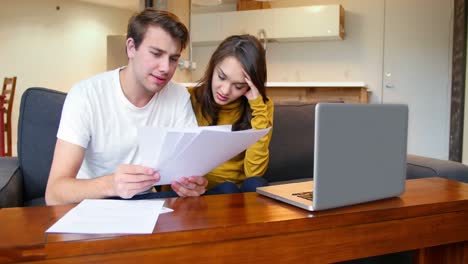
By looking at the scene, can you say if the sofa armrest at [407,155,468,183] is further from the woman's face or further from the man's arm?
the man's arm

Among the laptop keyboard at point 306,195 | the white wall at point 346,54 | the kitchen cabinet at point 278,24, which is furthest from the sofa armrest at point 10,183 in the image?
the white wall at point 346,54

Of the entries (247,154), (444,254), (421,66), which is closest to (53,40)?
(421,66)

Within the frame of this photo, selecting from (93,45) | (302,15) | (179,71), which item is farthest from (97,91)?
(93,45)

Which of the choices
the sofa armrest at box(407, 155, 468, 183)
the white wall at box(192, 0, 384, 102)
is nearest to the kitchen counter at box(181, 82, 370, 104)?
the white wall at box(192, 0, 384, 102)

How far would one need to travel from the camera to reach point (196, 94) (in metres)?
1.54

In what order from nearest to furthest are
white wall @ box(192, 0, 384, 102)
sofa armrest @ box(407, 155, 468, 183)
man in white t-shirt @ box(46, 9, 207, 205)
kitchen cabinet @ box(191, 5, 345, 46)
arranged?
1. man in white t-shirt @ box(46, 9, 207, 205)
2. sofa armrest @ box(407, 155, 468, 183)
3. kitchen cabinet @ box(191, 5, 345, 46)
4. white wall @ box(192, 0, 384, 102)

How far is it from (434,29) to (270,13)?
2.08 m

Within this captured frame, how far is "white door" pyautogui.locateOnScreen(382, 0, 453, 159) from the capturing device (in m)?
5.31

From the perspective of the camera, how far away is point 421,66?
541 centimetres

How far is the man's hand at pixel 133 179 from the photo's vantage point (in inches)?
34.8

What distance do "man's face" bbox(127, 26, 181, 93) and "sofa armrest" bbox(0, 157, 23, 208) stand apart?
0.55 meters

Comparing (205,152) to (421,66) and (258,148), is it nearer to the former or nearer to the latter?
(258,148)

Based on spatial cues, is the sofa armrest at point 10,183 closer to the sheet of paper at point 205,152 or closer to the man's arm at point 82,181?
the man's arm at point 82,181

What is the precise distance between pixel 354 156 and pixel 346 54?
5.06 m
